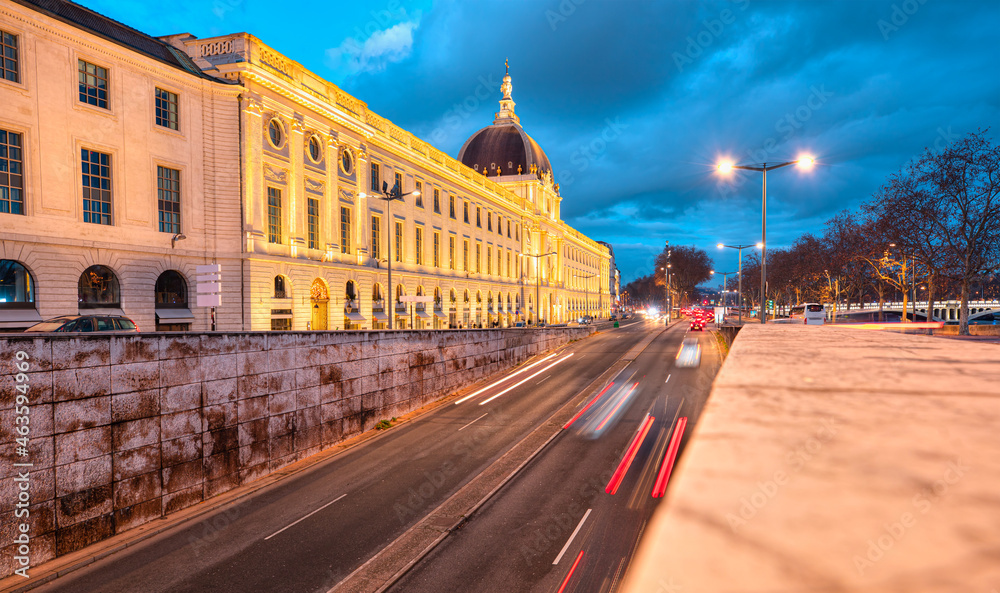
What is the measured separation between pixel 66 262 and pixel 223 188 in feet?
33.8

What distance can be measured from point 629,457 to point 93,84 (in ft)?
110

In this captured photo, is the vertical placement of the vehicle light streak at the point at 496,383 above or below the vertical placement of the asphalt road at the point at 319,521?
above

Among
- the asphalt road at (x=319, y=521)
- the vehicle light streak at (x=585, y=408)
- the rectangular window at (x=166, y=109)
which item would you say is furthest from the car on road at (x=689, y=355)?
the rectangular window at (x=166, y=109)

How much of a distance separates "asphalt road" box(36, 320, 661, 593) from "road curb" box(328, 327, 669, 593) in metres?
0.45

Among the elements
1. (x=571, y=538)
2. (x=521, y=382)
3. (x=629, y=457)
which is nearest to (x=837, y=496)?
(x=571, y=538)

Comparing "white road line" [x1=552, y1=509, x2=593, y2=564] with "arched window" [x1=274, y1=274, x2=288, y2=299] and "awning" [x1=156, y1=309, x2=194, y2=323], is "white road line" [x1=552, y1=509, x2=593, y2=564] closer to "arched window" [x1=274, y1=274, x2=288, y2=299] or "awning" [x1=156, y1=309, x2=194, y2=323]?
"awning" [x1=156, y1=309, x2=194, y2=323]

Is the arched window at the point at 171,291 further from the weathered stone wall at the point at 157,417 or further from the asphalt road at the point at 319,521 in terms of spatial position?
the asphalt road at the point at 319,521

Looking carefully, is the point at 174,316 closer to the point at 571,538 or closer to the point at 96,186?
the point at 96,186

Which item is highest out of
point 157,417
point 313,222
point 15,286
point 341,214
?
point 341,214

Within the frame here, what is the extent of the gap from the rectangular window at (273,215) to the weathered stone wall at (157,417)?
17479 millimetres

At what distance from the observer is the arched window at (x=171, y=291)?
1236 inches

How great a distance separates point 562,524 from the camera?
1588cm

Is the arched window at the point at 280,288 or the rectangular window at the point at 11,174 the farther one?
the arched window at the point at 280,288

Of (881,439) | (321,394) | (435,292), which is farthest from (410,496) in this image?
(435,292)
